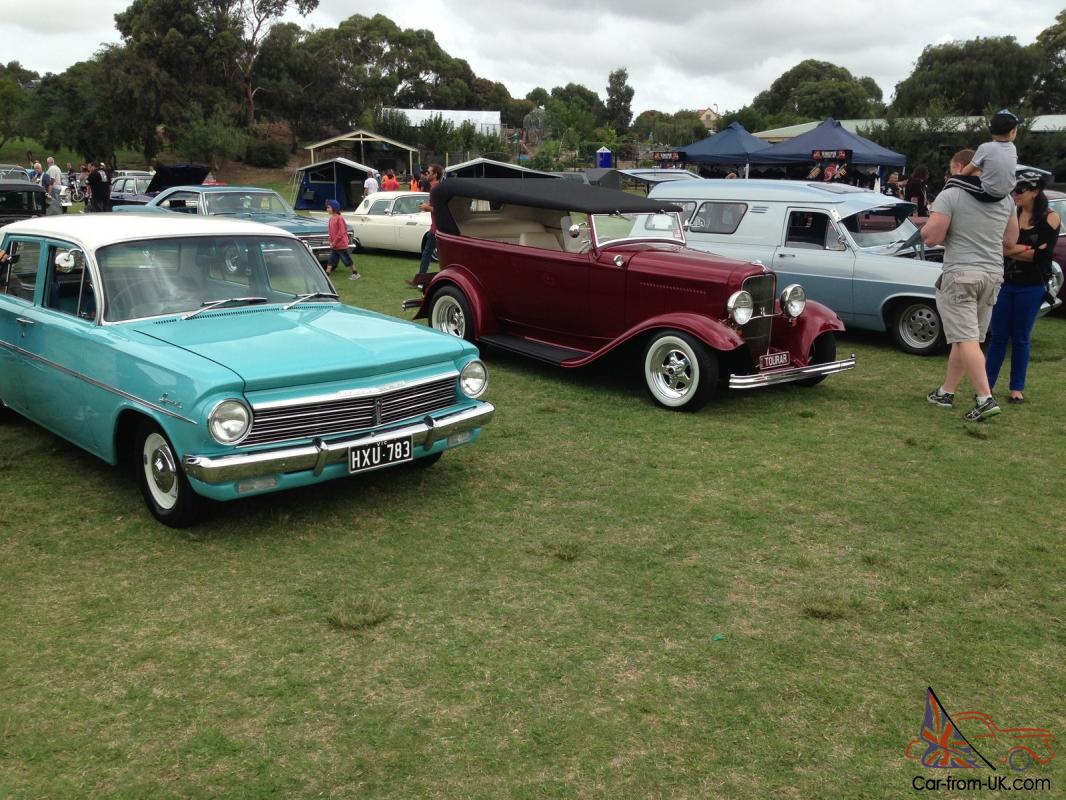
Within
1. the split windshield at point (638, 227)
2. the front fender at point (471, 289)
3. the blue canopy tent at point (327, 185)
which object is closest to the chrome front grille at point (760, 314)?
the split windshield at point (638, 227)

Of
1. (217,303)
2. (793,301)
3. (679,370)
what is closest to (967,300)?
(793,301)

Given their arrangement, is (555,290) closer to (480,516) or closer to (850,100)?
(480,516)

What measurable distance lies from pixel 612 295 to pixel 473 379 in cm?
272

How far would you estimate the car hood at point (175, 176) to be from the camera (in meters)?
21.4

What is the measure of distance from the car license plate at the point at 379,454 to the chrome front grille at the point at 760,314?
3.63m

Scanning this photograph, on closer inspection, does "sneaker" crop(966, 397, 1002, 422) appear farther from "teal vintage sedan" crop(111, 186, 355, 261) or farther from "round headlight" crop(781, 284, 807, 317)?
"teal vintage sedan" crop(111, 186, 355, 261)

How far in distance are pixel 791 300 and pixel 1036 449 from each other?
7.68 feet

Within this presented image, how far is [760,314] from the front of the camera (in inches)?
297

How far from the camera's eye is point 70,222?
6.00 metres

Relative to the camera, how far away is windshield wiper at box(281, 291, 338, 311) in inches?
227

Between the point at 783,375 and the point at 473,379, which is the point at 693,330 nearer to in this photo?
the point at 783,375

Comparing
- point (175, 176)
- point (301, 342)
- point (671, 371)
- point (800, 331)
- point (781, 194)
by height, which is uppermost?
point (175, 176)

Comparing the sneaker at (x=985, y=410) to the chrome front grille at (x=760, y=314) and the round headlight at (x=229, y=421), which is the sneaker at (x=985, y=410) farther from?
the round headlight at (x=229, y=421)

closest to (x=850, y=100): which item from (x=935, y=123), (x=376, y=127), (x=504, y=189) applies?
(x=376, y=127)
